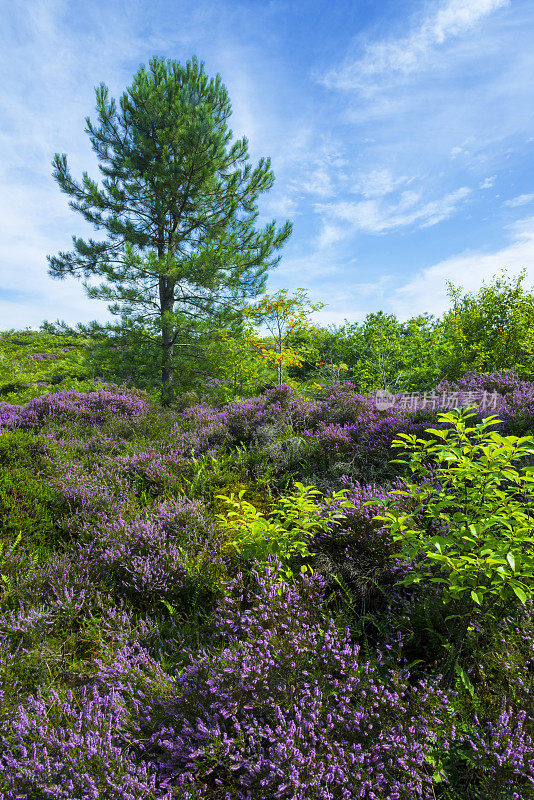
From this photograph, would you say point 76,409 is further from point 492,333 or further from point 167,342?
point 492,333

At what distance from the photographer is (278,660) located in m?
1.71

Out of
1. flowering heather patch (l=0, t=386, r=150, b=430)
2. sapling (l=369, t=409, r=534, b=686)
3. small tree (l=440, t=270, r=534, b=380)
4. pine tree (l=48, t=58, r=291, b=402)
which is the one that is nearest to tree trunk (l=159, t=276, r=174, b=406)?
pine tree (l=48, t=58, r=291, b=402)

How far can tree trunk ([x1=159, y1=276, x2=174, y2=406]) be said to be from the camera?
33.8 feet

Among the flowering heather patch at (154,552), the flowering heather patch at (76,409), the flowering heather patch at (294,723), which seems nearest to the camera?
the flowering heather patch at (294,723)

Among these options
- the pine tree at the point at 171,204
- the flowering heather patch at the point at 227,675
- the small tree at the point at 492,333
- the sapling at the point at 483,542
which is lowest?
the flowering heather patch at the point at 227,675

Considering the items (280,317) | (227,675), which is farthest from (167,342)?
(227,675)

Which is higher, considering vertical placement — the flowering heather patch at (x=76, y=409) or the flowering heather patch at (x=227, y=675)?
the flowering heather patch at (x=76, y=409)

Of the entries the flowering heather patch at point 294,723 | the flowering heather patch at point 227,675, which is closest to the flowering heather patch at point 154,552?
the flowering heather patch at point 227,675

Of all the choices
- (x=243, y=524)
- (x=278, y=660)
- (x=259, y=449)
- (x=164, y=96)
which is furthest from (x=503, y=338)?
(x=164, y=96)

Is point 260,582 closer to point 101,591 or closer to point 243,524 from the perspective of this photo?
point 243,524

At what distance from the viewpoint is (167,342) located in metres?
10.6

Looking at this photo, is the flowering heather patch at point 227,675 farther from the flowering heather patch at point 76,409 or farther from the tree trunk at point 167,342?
the tree trunk at point 167,342

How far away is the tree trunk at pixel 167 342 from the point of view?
10.3m

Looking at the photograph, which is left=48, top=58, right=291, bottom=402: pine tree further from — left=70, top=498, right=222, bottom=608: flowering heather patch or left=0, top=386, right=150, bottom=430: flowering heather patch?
left=70, top=498, right=222, bottom=608: flowering heather patch
